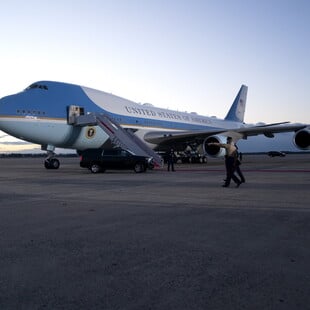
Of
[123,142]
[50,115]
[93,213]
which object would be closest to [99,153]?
[123,142]

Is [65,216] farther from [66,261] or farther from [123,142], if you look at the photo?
[123,142]

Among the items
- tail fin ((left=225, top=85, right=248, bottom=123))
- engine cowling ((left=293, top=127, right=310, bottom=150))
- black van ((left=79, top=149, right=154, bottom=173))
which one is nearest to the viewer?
black van ((left=79, top=149, right=154, bottom=173))

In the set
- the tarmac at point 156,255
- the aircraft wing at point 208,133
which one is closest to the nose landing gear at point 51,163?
the aircraft wing at point 208,133

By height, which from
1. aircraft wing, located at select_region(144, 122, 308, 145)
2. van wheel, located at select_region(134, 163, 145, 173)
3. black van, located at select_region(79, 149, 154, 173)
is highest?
aircraft wing, located at select_region(144, 122, 308, 145)

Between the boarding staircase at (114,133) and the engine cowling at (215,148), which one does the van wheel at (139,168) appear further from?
the engine cowling at (215,148)

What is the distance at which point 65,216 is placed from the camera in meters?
6.91

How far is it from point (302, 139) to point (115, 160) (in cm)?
1369

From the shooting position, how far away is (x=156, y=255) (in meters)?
4.38

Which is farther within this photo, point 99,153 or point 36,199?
point 99,153

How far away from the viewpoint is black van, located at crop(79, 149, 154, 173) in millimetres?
19163

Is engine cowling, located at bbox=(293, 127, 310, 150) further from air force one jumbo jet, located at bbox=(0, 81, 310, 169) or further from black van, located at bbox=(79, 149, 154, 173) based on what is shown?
black van, located at bbox=(79, 149, 154, 173)

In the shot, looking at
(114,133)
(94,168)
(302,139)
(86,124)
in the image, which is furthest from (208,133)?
(94,168)

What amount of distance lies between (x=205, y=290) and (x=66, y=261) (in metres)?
1.61

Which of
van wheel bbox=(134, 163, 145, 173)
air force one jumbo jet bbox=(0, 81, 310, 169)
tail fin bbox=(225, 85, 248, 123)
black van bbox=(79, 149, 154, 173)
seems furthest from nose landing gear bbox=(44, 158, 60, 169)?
tail fin bbox=(225, 85, 248, 123)
